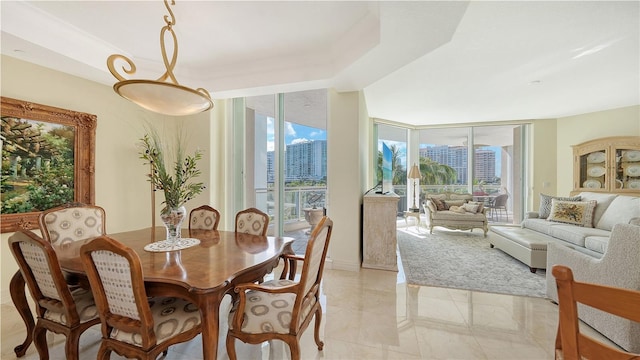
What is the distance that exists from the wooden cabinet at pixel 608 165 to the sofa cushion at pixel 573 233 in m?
1.94

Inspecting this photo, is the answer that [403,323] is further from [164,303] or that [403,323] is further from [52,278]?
[52,278]

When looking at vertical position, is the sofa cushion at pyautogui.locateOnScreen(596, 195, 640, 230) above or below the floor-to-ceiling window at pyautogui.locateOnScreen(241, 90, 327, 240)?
below

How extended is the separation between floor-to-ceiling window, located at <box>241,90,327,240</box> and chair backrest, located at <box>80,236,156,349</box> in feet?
8.94

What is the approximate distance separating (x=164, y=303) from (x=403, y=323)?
1918 mm

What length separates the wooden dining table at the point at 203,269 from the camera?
1.33 meters

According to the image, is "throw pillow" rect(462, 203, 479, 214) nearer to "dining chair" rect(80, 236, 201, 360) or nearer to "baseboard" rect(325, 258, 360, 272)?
"baseboard" rect(325, 258, 360, 272)

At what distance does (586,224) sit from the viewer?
12.7 ft

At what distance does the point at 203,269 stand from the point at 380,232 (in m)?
2.59

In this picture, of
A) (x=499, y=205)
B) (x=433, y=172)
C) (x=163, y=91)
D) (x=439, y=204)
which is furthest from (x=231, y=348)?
(x=499, y=205)

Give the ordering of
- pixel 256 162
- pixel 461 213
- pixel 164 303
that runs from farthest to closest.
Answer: pixel 461 213, pixel 256 162, pixel 164 303

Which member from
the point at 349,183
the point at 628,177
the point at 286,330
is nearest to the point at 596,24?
the point at 349,183

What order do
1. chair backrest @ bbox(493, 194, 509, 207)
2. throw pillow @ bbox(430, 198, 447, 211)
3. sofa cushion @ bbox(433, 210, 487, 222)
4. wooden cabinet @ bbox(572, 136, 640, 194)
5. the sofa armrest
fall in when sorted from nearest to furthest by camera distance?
the sofa armrest
wooden cabinet @ bbox(572, 136, 640, 194)
sofa cushion @ bbox(433, 210, 487, 222)
throw pillow @ bbox(430, 198, 447, 211)
chair backrest @ bbox(493, 194, 509, 207)

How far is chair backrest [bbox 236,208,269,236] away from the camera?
2596 millimetres

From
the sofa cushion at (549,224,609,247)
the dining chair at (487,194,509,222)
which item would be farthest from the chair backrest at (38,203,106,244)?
the dining chair at (487,194,509,222)
